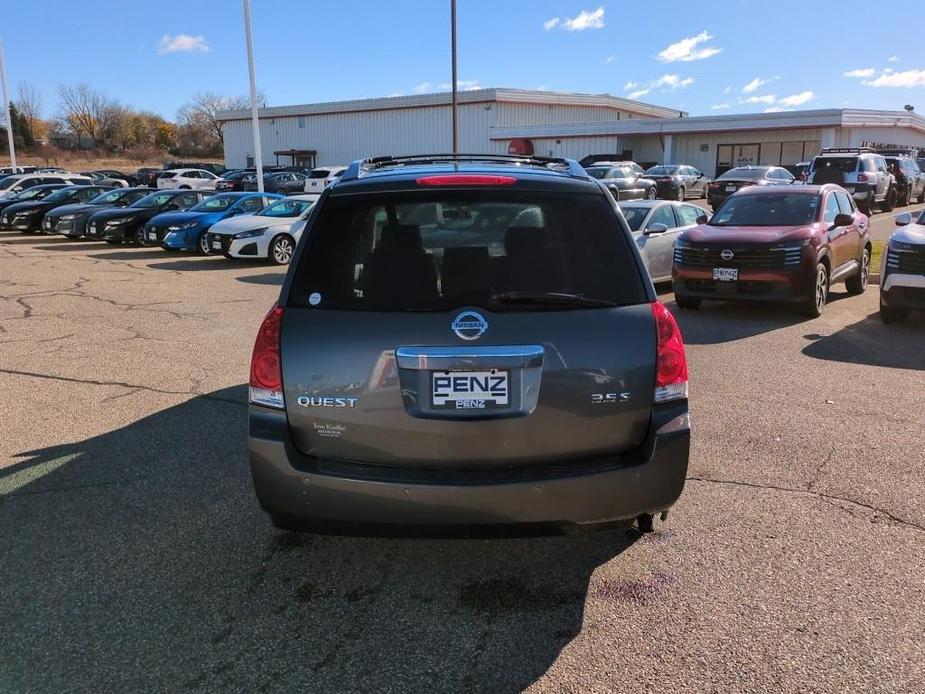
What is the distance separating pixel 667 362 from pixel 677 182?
105 feet

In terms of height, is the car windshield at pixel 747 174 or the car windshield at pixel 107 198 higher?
the car windshield at pixel 747 174

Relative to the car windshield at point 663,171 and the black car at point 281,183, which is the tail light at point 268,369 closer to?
the car windshield at point 663,171

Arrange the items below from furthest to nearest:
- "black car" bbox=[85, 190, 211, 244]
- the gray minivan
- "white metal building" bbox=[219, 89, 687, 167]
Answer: "white metal building" bbox=[219, 89, 687, 167], "black car" bbox=[85, 190, 211, 244], the gray minivan

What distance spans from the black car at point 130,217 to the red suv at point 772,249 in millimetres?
14810

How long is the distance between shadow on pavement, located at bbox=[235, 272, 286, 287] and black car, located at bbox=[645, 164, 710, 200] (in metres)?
22.1

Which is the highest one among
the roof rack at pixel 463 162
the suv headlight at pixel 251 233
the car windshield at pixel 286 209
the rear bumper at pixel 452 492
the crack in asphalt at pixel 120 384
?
the roof rack at pixel 463 162

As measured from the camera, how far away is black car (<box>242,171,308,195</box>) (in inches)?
1416

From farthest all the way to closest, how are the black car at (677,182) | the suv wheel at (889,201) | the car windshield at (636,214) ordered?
the black car at (677,182), the suv wheel at (889,201), the car windshield at (636,214)

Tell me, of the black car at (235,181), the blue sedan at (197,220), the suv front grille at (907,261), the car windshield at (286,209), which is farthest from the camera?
the black car at (235,181)

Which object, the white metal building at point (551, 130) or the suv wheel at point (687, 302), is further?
the white metal building at point (551, 130)

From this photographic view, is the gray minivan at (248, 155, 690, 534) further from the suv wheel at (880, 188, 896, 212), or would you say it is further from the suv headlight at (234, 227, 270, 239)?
the suv wheel at (880, 188, 896, 212)

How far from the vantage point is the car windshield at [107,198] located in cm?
2250

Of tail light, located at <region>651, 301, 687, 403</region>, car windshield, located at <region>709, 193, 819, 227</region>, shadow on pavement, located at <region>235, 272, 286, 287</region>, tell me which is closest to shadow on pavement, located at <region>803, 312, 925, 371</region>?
car windshield, located at <region>709, 193, 819, 227</region>

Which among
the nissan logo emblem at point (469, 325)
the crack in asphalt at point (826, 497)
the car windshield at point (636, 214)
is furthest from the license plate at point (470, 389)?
the car windshield at point (636, 214)
